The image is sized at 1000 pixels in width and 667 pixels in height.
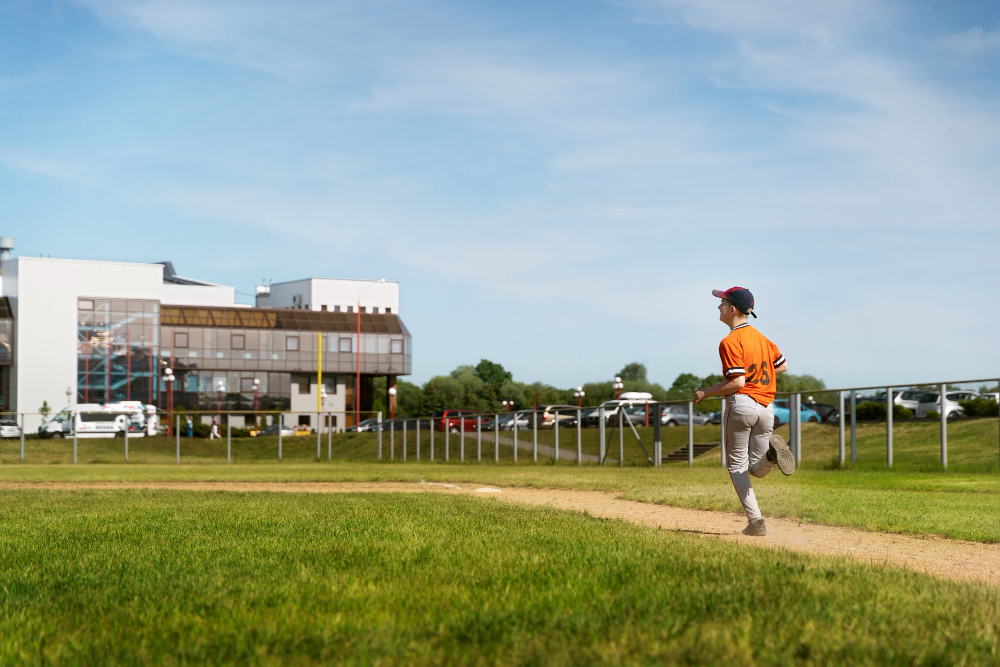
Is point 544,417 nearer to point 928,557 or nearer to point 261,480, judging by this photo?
point 261,480

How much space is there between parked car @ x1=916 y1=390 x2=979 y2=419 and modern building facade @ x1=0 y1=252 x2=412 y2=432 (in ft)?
187

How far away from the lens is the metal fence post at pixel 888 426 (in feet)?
61.8

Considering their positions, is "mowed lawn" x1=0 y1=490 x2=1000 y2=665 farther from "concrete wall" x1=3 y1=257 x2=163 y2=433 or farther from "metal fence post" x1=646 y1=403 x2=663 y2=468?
"concrete wall" x1=3 y1=257 x2=163 y2=433

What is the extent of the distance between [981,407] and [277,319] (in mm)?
77200

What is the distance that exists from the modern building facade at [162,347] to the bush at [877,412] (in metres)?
55.6

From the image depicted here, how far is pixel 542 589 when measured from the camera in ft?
14.9

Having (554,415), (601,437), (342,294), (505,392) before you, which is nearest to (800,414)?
(601,437)

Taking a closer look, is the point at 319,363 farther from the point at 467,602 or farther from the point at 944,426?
the point at 467,602

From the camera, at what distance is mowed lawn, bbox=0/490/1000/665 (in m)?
3.44

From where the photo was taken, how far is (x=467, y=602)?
4.24 m

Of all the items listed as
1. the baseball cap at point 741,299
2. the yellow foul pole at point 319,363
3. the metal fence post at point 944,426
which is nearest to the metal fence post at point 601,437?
the metal fence post at point 944,426

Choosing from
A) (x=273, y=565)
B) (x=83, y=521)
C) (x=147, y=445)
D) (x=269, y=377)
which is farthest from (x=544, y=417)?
(x=269, y=377)

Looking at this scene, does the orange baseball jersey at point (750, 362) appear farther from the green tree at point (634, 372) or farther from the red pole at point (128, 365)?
the green tree at point (634, 372)

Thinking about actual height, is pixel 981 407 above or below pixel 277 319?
below
